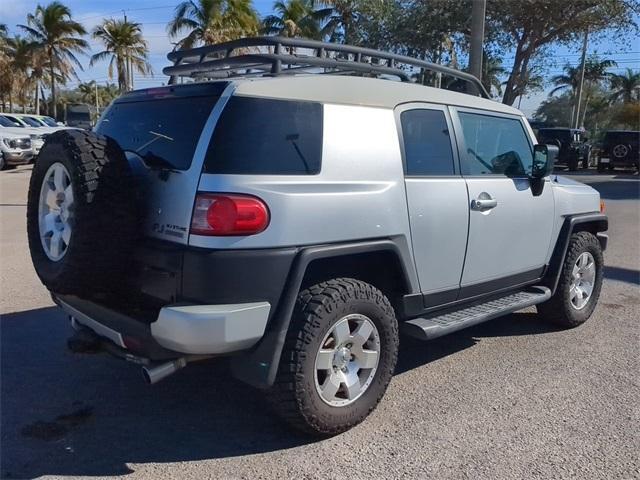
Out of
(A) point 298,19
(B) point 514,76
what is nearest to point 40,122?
(A) point 298,19

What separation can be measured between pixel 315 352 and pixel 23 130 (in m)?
21.6

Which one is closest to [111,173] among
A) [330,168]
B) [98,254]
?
[98,254]

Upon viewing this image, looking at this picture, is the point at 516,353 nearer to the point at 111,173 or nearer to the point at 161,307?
the point at 161,307

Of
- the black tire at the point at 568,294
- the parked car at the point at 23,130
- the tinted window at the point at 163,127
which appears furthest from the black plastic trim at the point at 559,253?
the parked car at the point at 23,130

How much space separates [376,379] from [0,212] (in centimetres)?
1022

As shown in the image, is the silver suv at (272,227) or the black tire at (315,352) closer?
the silver suv at (272,227)

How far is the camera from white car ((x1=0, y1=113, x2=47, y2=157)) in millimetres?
21141

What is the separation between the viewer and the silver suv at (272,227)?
9.69 ft

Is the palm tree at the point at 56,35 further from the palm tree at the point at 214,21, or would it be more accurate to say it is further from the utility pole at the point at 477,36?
the utility pole at the point at 477,36

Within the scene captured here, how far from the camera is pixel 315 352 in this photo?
3.18 metres

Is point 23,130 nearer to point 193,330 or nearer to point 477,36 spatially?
point 477,36

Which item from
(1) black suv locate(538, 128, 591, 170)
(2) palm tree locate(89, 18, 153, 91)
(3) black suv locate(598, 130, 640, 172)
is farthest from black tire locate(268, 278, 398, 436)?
(2) palm tree locate(89, 18, 153, 91)

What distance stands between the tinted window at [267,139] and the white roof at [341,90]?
56 millimetres

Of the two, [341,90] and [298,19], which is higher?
[298,19]
